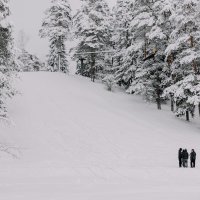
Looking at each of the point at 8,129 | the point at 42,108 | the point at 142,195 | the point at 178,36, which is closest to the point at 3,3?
the point at 8,129

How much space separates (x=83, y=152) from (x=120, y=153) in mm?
2466

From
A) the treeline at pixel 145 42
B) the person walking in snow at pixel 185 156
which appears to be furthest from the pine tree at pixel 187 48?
the person walking in snow at pixel 185 156

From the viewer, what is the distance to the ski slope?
56.3 ft

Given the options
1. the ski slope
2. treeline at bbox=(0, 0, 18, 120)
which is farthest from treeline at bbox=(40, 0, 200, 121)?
treeline at bbox=(0, 0, 18, 120)

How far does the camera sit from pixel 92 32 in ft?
168

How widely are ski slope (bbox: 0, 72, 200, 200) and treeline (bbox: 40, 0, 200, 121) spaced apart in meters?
2.77

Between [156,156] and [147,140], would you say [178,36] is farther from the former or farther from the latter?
[156,156]

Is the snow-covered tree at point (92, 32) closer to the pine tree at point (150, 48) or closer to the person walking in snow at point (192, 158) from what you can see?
the pine tree at point (150, 48)

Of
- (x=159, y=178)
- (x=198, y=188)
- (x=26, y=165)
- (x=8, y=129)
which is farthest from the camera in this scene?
(x=8, y=129)

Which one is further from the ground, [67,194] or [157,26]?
[157,26]

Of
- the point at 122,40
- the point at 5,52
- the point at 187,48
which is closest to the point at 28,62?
the point at 122,40

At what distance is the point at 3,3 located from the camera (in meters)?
22.8

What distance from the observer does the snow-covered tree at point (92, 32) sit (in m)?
50.9

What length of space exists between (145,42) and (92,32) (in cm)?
1218
